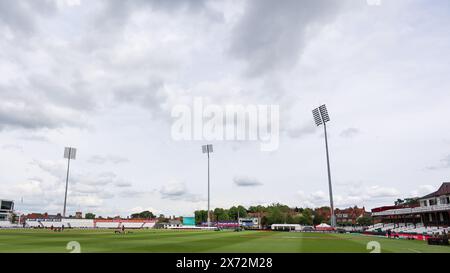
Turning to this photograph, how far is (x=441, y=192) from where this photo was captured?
223 ft

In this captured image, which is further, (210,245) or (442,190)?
(442,190)

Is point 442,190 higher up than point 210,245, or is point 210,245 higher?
point 442,190

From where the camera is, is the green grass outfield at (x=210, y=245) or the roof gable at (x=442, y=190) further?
the roof gable at (x=442, y=190)

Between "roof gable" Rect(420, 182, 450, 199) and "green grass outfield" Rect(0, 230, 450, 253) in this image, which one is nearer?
"green grass outfield" Rect(0, 230, 450, 253)

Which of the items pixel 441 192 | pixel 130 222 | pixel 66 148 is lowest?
pixel 130 222

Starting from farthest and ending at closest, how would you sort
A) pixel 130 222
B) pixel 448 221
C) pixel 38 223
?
1. pixel 130 222
2. pixel 38 223
3. pixel 448 221

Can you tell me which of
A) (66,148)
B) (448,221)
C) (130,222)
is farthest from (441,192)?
(66,148)

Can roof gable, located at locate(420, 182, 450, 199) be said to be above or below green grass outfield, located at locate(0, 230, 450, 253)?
above

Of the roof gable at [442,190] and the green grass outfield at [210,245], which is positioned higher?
the roof gable at [442,190]

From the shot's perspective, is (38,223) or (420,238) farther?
(38,223)

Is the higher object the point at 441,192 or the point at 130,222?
the point at 441,192
